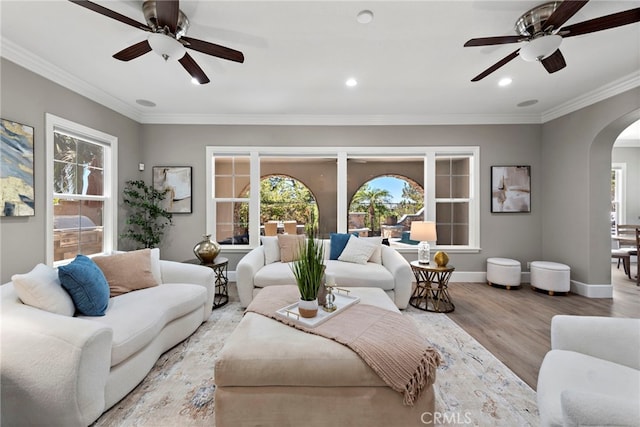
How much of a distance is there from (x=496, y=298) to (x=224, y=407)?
3.56 metres

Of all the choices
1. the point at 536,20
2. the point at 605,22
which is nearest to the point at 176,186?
the point at 536,20

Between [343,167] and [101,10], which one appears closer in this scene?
[101,10]

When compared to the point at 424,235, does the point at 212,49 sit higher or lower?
higher

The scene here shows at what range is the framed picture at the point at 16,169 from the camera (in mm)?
2209

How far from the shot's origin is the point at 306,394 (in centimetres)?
134

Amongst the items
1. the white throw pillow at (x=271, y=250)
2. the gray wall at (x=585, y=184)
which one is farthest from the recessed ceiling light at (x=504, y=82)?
the white throw pillow at (x=271, y=250)

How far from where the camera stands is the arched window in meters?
4.72

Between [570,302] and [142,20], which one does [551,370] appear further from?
[142,20]

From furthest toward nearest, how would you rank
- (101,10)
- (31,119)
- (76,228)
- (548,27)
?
1. (76,228)
2. (31,119)
3. (548,27)
4. (101,10)

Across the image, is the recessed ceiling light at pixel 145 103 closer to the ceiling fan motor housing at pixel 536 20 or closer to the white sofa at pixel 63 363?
the white sofa at pixel 63 363

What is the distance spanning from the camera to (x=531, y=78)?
9.50 ft

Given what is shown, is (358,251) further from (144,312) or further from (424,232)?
(144,312)

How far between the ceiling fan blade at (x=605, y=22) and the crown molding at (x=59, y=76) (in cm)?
448

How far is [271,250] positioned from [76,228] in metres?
2.35
